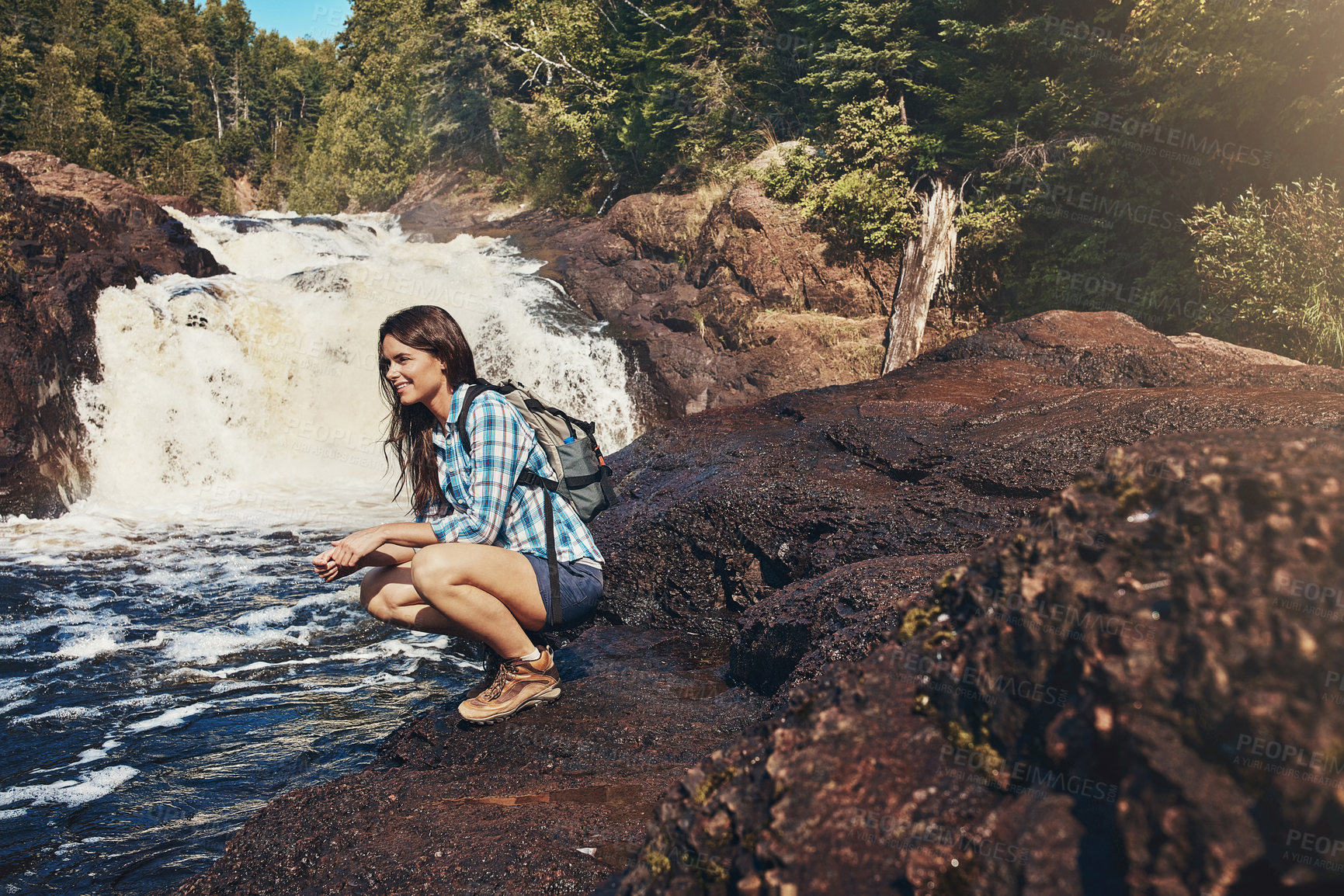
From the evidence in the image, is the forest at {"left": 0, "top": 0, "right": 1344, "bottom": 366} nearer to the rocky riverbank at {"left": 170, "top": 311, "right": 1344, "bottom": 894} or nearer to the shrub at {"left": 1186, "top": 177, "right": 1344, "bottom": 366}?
the shrub at {"left": 1186, "top": 177, "right": 1344, "bottom": 366}

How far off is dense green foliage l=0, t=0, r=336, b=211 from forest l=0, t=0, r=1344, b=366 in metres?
1.68

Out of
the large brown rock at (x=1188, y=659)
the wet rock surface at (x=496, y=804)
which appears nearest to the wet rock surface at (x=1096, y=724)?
the large brown rock at (x=1188, y=659)

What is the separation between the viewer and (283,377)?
1357cm

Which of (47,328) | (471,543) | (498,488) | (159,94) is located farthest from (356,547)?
(159,94)

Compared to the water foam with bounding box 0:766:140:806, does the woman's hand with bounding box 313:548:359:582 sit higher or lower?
higher

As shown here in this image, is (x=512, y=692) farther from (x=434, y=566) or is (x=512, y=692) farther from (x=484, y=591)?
(x=434, y=566)

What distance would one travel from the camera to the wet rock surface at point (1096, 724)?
101 cm

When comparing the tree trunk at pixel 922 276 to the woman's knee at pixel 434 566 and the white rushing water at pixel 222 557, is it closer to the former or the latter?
the white rushing water at pixel 222 557

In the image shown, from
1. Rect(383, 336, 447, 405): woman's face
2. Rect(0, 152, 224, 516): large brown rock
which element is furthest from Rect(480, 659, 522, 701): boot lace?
Rect(0, 152, 224, 516): large brown rock

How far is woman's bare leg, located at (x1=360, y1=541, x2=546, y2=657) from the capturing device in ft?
10.4

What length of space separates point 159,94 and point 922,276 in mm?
45318

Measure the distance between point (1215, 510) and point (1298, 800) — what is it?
38 cm

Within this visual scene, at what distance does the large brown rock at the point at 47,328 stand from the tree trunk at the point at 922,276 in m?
12.7

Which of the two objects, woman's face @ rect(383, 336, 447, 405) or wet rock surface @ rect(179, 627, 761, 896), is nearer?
wet rock surface @ rect(179, 627, 761, 896)
